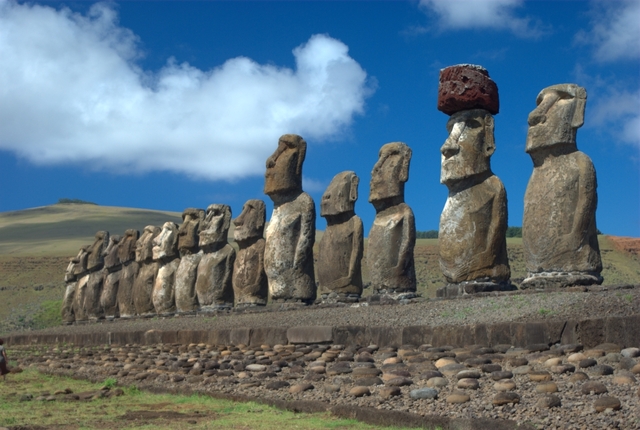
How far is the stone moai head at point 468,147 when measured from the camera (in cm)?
1177

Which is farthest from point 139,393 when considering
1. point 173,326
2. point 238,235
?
point 238,235

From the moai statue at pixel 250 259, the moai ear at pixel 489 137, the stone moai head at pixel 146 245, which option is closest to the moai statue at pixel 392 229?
the moai ear at pixel 489 137

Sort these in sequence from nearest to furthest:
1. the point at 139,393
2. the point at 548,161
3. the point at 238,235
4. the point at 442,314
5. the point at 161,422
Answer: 1. the point at 161,422
2. the point at 139,393
3. the point at 442,314
4. the point at 548,161
5. the point at 238,235

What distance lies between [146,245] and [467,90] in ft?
38.8

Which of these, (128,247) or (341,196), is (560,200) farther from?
(128,247)

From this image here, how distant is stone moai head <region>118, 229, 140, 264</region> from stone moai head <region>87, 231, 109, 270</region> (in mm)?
1919

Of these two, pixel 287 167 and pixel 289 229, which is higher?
pixel 287 167

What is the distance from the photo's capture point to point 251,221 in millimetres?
17312

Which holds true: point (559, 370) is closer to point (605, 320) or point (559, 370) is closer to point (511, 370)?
point (511, 370)

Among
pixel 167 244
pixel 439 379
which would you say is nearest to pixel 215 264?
pixel 167 244

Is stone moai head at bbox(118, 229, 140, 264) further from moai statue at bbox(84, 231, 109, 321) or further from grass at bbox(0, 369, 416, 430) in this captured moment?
grass at bbox(0, 369, 416, 430)

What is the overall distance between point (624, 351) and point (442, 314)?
9.99 feet

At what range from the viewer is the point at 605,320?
7.35m

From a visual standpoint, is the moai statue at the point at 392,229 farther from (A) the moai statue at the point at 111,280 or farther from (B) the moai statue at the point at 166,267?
(A) the moai statue at the point at 111,280
